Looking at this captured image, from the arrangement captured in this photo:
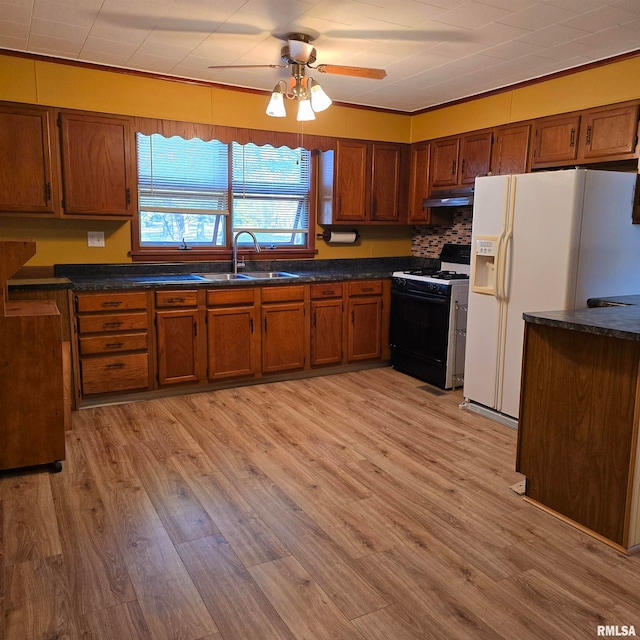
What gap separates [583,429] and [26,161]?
3.76 meters

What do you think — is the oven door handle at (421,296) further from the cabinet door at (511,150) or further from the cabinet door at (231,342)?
the cabinet door at (231,342)

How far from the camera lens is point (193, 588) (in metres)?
2.00

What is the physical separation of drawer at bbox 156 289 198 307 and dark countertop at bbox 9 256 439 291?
0.18ft

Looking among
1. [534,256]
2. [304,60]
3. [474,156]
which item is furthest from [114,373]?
[474,156]

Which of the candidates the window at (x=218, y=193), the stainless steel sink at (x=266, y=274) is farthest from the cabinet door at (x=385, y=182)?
the stainless steel sink at (x=266, y=274)

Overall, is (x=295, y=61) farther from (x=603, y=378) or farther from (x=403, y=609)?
(x=403, y=609)

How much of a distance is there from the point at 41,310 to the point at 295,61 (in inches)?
84.8

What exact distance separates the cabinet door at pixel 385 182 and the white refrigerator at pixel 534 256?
1.58m

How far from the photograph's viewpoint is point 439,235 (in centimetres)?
546

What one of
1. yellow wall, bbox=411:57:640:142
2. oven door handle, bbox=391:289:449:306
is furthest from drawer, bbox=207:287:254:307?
yellow wall, bbox=411:57:640:142

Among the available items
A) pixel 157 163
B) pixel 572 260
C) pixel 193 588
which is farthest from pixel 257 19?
pixel 193 588

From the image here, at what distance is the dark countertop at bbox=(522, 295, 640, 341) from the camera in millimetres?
2191

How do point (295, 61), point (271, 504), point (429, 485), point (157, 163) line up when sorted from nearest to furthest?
point (271, 504) → point (429, 485) → point (295, 61) → point (157, 163)

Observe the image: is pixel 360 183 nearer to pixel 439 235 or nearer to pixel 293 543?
pixel 439 235
